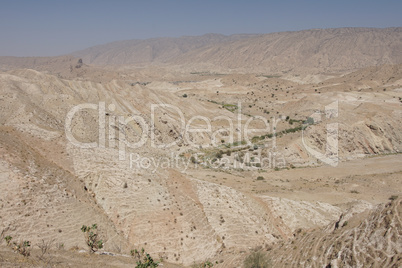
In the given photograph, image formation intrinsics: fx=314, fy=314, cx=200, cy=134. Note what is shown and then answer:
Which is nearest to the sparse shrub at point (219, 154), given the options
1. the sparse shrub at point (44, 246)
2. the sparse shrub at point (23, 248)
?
the sparse shrub at point (44, 246)

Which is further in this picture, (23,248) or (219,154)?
(219,154)

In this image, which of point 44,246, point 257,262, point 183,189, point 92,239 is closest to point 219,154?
point 183,189

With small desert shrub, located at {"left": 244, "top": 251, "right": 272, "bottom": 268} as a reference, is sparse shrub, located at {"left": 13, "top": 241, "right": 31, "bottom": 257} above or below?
above

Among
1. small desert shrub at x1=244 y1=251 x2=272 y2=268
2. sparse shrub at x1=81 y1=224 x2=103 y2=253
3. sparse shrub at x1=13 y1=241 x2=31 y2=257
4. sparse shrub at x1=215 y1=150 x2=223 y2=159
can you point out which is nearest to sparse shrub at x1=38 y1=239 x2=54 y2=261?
sparse shrub at x1=13 y1=241 x2=31 y2=257

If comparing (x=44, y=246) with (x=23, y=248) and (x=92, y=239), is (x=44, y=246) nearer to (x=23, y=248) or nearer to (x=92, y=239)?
(x=23, y=248)

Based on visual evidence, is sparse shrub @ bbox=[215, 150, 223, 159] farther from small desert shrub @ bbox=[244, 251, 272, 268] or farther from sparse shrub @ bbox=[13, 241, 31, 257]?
sparse shrub @ bbox=[13, 241, 31, 257]

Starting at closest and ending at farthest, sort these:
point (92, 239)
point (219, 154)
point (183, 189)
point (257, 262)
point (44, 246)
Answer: point (257, 262), point (44, 246), point (92, 239), point (183, 189), point (219, 154)

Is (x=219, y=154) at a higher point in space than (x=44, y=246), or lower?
higher

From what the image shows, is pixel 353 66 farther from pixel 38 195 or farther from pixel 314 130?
pixel 38 195
